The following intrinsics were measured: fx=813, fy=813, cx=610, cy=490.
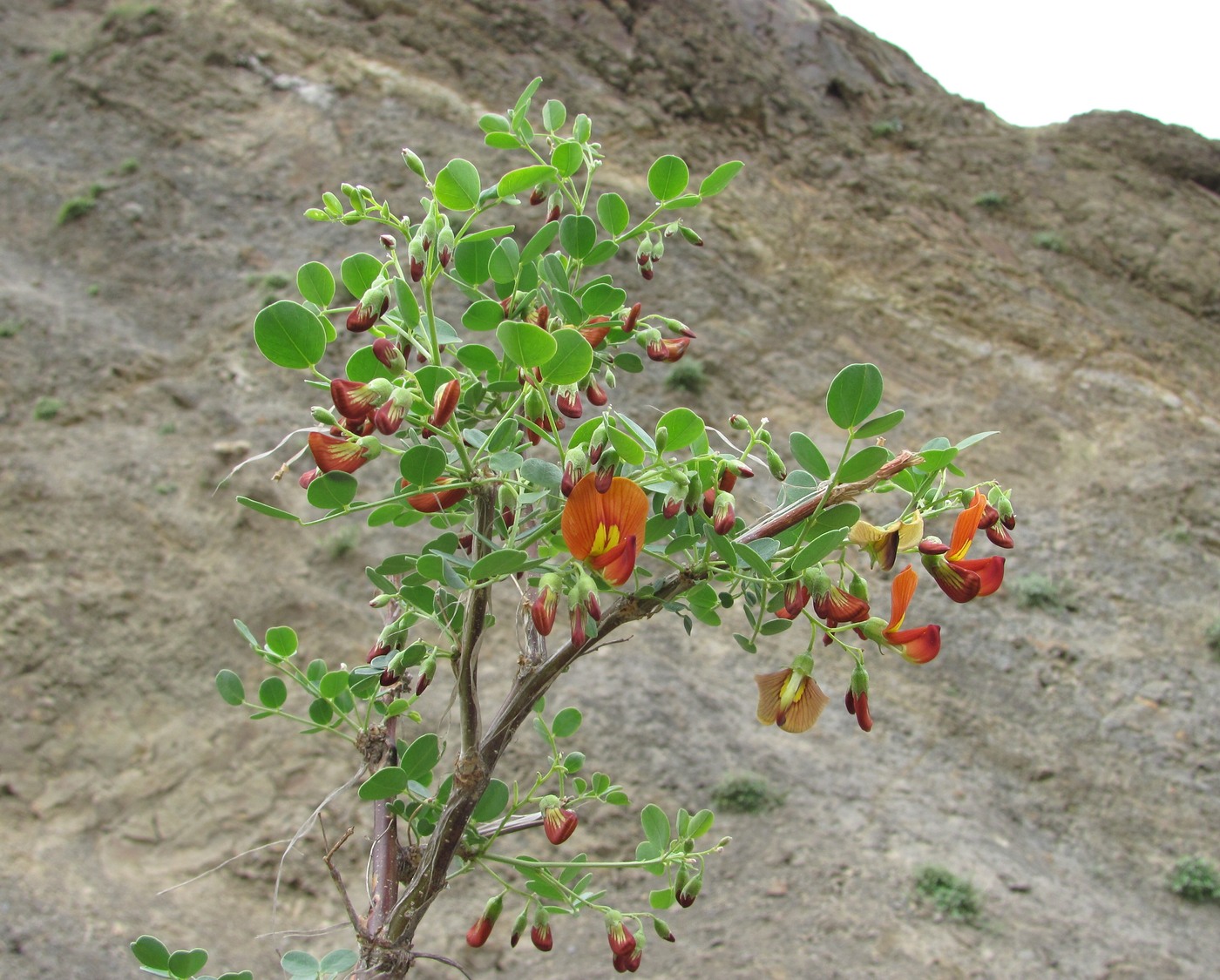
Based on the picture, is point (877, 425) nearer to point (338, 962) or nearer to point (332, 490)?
point (332, 490)

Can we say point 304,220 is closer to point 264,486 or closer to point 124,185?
point 124,185

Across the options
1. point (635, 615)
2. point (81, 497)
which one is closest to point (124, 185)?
point (81, 497)

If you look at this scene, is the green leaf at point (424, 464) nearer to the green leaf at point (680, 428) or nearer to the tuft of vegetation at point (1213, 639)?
the green leaf at point (680, 428)

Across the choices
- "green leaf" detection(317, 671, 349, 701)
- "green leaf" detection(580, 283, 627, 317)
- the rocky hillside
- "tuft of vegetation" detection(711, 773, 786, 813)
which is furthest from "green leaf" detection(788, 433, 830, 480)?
"tuft of vegetation" detection(711, 773, 786, 813)

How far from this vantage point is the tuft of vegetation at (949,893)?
132 inches

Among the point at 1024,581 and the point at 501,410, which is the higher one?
the point at 501,410

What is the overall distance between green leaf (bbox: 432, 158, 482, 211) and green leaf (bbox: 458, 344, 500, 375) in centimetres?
14

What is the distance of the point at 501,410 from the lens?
85 cm

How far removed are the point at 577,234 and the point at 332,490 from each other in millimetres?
354

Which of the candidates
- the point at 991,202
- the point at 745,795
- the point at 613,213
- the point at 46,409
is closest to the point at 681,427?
the point at 613,213

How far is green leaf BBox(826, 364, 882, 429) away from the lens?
26.2 inches

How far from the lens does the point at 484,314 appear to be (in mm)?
766

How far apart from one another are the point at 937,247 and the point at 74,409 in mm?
7043

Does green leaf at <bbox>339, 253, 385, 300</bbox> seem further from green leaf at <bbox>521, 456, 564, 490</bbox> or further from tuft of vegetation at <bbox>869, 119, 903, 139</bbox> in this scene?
tuft of vegetation at <bbox>869, 119, 903, 139</bbox>
